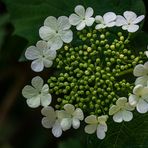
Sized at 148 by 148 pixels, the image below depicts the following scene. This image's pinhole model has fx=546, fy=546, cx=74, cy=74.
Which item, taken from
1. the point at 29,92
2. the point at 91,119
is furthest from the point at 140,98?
the point at 29,92

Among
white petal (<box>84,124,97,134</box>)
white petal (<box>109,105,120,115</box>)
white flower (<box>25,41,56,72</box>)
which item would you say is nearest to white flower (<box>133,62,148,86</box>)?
white petal (<box>109,105,120,115</box>)

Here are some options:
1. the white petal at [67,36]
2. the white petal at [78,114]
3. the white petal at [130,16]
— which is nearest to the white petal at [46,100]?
the white petal at [78,114]

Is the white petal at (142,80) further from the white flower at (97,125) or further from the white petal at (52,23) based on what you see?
the white petal at (52,23)

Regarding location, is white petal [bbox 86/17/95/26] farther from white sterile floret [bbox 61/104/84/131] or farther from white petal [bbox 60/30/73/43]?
white sterile floret [bbox 61/104/84/131]

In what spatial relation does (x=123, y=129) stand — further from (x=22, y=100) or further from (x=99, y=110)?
(x=22, y=100)

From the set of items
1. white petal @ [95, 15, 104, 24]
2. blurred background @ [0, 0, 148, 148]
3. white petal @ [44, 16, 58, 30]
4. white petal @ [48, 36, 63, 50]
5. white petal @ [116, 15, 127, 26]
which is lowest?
blurred background @ [0, 0, 148, 148]

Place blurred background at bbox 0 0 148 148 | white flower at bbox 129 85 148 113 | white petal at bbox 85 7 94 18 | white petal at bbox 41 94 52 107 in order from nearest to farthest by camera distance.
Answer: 1. white flower at bbox 129 85 148 113
2. white petal at bbox 41 94 52 107
3. white petal at bbox 85 7 94 18
4. blurred background at bbox 0 0 148 148

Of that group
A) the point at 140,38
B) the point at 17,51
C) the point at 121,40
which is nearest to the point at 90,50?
the point at 121,40
